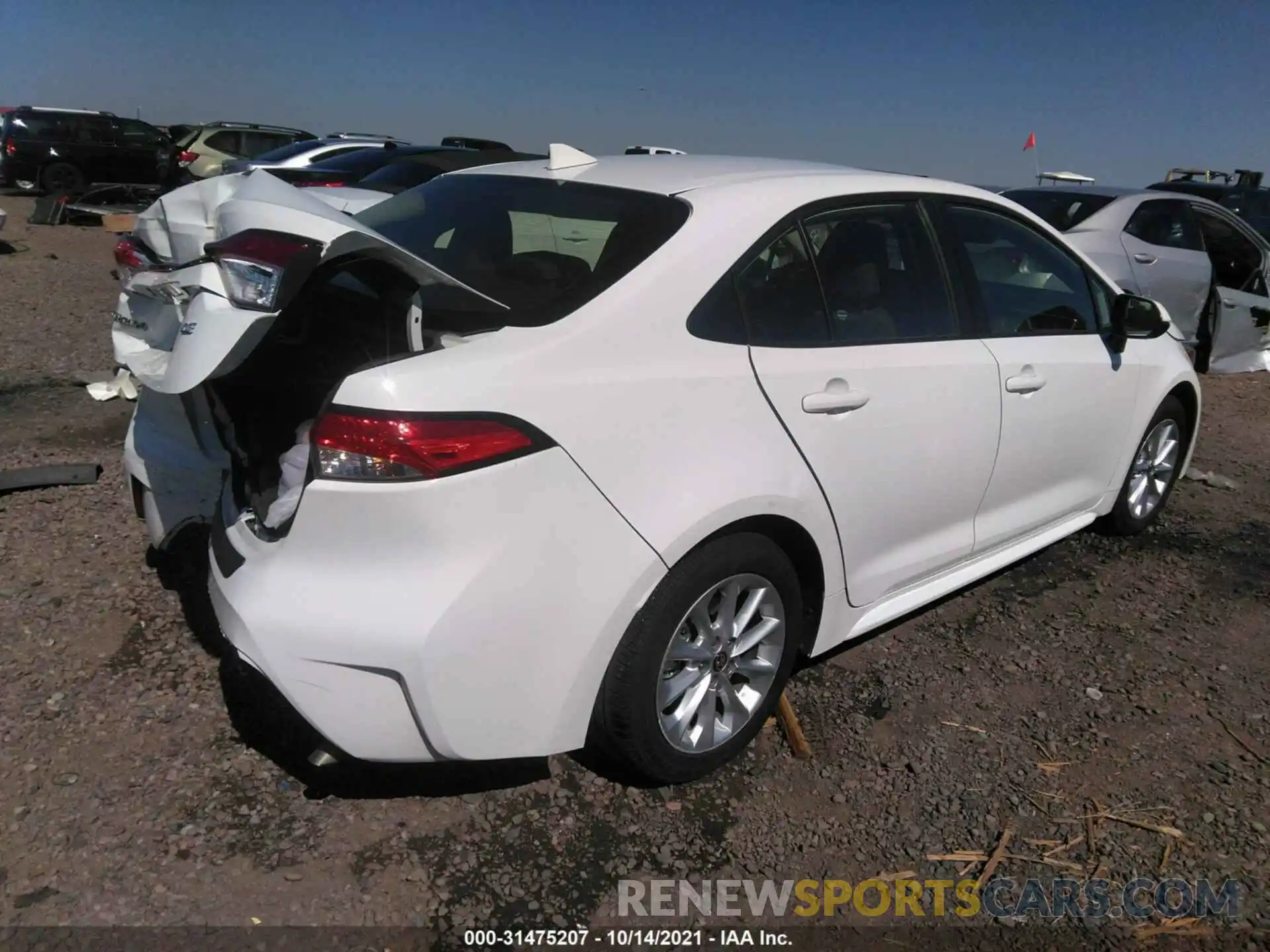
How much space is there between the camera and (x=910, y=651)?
3525mm

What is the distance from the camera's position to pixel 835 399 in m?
2.70

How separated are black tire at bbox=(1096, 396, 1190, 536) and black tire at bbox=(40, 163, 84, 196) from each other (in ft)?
65.2

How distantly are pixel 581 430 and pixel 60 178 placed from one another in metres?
20.7

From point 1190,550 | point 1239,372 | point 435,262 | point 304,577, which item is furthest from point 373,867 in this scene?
point 1239,372

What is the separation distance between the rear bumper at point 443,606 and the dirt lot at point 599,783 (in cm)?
39

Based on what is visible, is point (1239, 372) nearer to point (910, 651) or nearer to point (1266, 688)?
point (1266, 688)

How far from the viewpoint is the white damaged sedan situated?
208 centimetres

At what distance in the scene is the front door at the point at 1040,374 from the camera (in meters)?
3.36

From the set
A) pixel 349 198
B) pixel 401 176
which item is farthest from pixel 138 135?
pixel 349 198

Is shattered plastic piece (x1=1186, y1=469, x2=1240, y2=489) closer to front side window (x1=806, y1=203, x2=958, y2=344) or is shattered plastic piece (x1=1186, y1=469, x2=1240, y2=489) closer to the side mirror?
the side mirror

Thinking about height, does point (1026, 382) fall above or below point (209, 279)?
below

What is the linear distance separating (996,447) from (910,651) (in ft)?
2.64

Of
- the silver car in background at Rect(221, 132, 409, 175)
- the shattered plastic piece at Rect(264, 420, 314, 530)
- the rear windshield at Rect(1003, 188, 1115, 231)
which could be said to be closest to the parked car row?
the silver car in background at Rect(221, 132, 409, 175)

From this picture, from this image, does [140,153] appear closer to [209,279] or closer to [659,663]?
[209,279]
